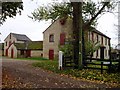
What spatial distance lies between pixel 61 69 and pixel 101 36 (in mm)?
35419

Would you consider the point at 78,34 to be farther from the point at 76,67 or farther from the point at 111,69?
the point at 111,69

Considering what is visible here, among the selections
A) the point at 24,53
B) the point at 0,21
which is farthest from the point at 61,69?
the point at 24,53

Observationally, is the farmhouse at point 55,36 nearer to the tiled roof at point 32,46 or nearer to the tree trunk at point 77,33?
the tiled roof at point 32,46

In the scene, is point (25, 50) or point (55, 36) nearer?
point (55, 36)

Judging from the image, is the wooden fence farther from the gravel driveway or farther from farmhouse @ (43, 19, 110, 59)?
farmhouse @ (43, 19, 110, 59)

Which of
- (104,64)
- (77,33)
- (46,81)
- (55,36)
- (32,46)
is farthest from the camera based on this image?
(32,46)

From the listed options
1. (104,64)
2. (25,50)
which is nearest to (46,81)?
(104,64)

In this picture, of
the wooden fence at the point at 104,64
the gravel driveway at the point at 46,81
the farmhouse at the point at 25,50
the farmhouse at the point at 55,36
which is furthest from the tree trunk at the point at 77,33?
the farmhouse at the point at 25,50

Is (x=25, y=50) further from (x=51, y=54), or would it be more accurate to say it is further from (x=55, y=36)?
(x=55, y=36)

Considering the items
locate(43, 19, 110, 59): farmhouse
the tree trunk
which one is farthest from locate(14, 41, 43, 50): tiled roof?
the tree trunk

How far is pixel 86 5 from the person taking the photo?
84.6 feet

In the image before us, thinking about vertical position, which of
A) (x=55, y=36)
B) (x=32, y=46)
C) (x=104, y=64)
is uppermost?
(x=55, y=36)

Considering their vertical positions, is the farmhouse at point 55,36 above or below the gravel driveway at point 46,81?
above

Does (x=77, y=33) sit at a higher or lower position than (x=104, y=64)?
higher
